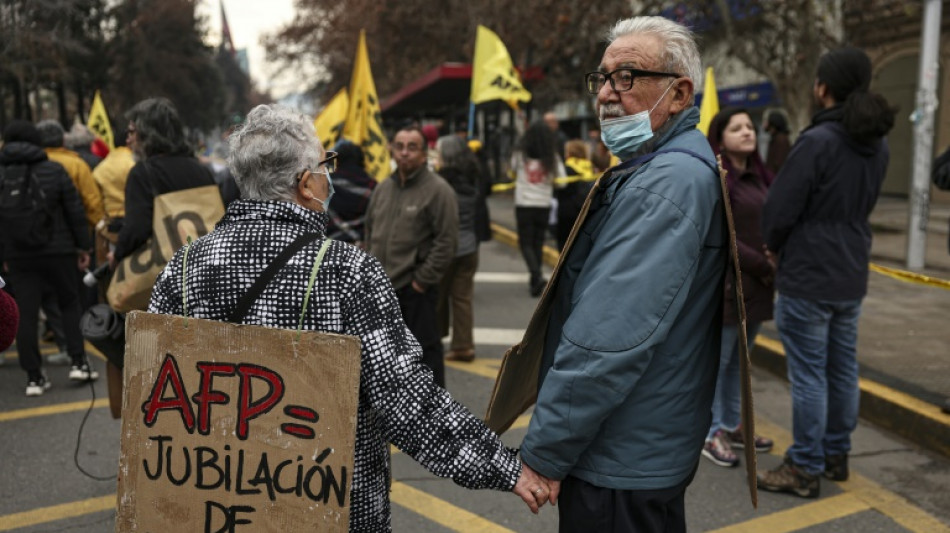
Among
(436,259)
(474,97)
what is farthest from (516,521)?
(474,97)

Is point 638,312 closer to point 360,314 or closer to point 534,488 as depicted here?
point 534,488

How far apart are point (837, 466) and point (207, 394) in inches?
131

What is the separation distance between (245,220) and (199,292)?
0.20 m

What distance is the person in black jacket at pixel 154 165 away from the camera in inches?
157

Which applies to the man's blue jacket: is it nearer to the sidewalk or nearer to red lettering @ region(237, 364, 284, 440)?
red lettering @ region(237, 364, 284, 440)

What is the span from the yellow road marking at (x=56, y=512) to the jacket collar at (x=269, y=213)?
249cm

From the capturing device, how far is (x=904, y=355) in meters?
5.88

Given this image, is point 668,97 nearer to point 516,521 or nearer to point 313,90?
point 516,521

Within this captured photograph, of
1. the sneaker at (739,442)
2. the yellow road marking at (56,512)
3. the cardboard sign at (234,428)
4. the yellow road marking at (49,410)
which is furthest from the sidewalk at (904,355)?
the yellow road marking at (49,410)

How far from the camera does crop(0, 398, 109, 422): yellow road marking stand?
5.20 m

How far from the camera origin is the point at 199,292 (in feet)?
6.35

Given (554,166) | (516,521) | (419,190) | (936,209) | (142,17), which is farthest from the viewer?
(142,17)

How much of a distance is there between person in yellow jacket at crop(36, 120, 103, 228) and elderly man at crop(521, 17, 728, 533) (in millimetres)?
5134

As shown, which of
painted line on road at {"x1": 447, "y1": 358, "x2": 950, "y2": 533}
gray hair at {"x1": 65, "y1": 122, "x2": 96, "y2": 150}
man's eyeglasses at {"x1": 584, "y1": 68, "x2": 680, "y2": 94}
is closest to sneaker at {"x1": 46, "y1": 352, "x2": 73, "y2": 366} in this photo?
gray hair at {"x1": 65, "y1": 122, "x2": 96, "y2": 150}
